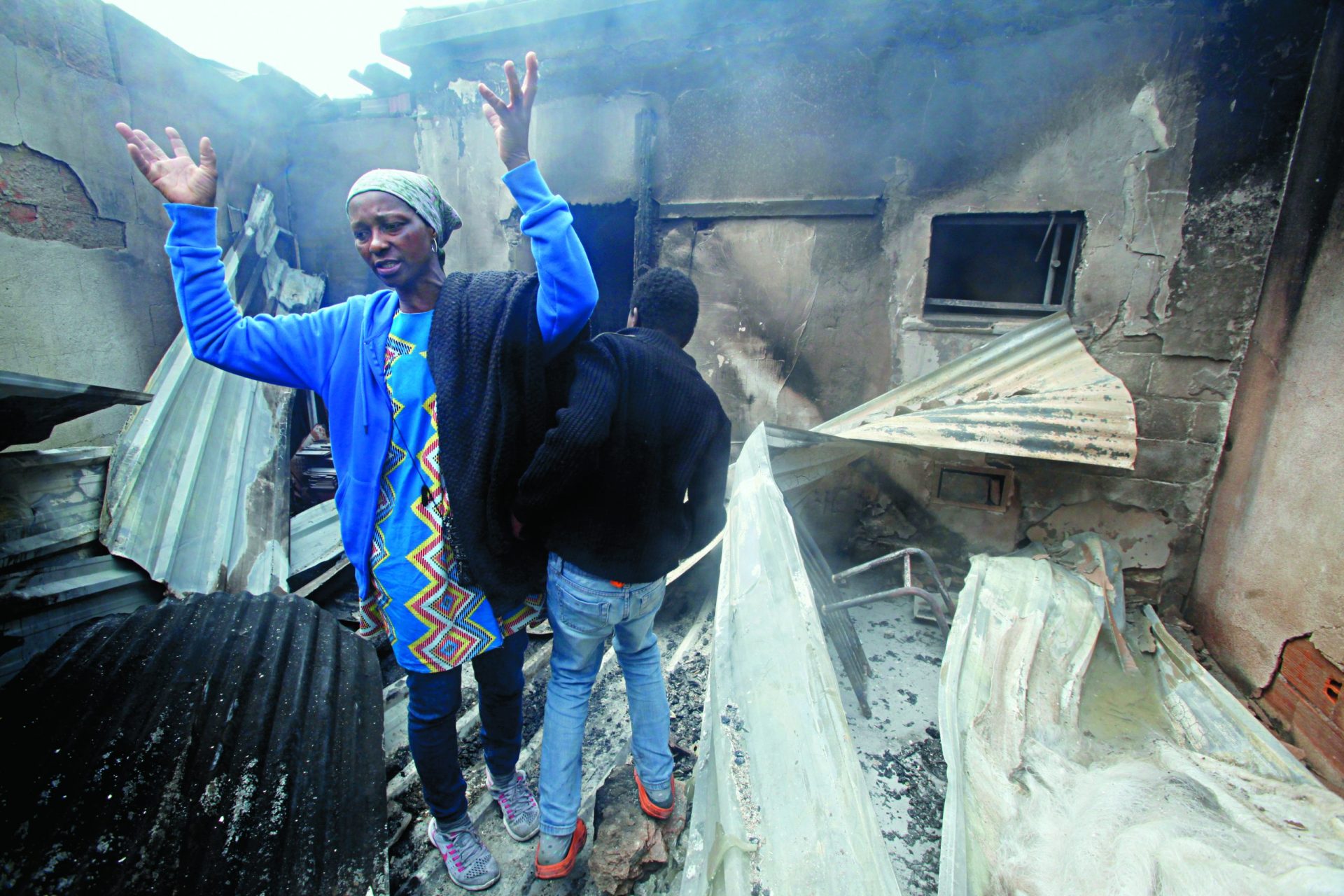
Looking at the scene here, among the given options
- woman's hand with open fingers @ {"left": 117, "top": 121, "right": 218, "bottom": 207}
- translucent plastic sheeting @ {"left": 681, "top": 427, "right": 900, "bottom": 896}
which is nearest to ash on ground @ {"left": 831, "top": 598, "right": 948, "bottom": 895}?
translucent plastic sheeting @ {"left": 681, "top": 427, "right": 900, "bottom": 896}

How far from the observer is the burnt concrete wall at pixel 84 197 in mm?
3123

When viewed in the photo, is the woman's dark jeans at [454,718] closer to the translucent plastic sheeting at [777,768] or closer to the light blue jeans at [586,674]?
the light blue jeans at [586,674]

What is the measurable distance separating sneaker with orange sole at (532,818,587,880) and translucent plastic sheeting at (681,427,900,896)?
0.40 meters

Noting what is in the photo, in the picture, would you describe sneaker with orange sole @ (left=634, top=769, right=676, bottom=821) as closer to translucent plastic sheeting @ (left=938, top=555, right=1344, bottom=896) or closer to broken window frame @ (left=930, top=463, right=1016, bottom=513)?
translucent plastic sheeting @ (left=938, top=555, right=1344, bottom=896)

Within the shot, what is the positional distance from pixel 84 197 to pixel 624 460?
14.1ft

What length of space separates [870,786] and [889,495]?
6.95ft

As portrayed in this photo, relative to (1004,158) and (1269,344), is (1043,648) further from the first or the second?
(1004,158)

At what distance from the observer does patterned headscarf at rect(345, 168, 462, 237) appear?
4.37ft

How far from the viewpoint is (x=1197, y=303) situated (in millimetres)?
3062

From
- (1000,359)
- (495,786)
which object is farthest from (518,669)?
(1000,359)

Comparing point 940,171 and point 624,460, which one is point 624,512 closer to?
point 624,460

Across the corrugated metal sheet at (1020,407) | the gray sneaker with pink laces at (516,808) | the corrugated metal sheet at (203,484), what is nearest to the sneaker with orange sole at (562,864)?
the gray sneaker with pink laces at (516,808)

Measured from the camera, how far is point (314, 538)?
122 inches

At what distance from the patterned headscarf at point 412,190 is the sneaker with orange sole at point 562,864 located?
5.82 feet
